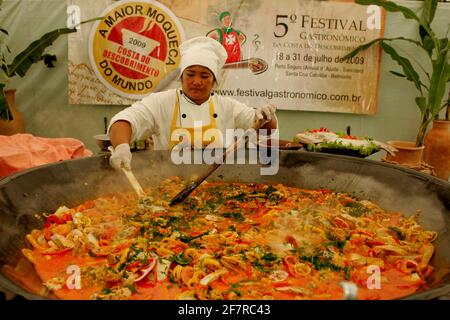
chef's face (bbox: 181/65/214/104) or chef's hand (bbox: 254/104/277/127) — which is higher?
chef's face (bbox: 181/65/214/104)

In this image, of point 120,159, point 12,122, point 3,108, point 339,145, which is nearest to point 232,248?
point 120,159

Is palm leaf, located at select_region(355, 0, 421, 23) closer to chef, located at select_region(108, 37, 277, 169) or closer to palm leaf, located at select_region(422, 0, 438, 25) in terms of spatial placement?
palm leaf, located at select_region(422, 0, 438, 25)

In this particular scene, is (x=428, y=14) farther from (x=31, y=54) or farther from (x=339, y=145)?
(x=31, y=54)

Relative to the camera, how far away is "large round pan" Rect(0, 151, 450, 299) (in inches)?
76.1

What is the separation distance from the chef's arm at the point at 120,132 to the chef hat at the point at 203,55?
778 mm

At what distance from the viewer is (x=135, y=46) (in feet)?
18.6

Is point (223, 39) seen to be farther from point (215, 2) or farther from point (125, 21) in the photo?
point (125, 21)

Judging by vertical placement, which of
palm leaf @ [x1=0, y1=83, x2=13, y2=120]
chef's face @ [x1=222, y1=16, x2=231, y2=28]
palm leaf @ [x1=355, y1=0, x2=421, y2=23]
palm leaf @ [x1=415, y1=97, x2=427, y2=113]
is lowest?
palm leaf @ [x1=0, y1=83, x2=13, y2=120]

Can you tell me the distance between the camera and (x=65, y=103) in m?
5.93

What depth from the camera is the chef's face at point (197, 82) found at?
3.52m

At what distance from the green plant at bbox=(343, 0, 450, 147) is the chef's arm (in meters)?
3.47

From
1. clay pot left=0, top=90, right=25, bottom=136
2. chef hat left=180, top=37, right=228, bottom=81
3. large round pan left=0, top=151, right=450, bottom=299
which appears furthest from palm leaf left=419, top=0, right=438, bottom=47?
clay pot left=0, top=90, right=25, bottom=136

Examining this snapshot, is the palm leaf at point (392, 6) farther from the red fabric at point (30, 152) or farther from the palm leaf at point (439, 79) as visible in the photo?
the red fabric at point (30, 152)

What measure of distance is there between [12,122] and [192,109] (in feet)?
10.0
